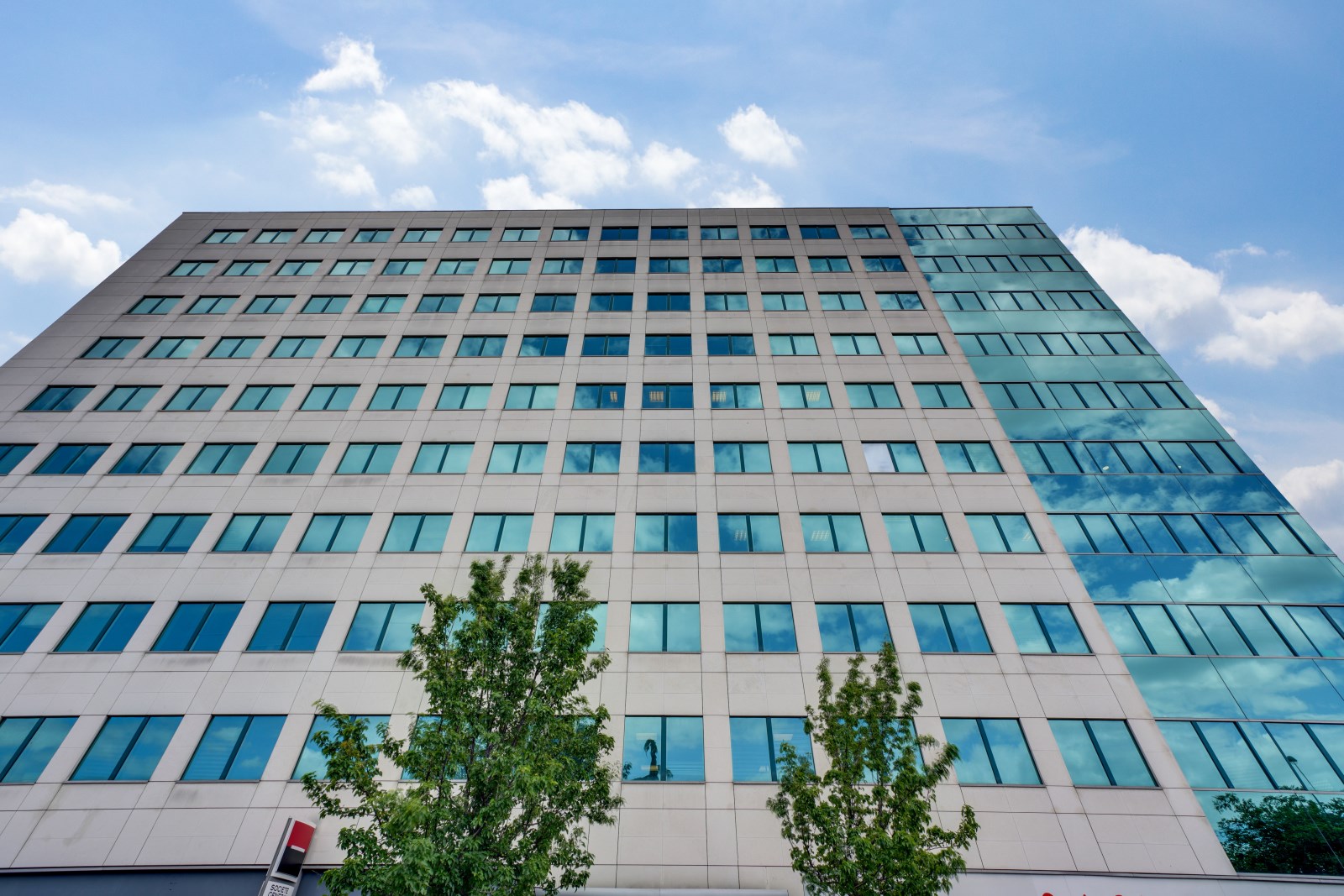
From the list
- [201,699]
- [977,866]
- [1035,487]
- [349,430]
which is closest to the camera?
[977,866]

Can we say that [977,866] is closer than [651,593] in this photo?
Yes

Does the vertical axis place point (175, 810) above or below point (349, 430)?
below

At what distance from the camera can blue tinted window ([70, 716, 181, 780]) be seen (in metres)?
18.2

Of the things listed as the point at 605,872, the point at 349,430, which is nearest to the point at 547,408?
the point at 349,430

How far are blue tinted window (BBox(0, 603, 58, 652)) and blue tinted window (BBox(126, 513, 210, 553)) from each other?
2952 mm

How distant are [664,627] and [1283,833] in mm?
18592

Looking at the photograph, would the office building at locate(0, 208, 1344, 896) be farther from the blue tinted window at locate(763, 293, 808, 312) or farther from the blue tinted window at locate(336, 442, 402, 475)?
the blue tinted window at locate(763, 293, 808, 312)

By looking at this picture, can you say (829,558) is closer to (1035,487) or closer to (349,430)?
(1035,487)

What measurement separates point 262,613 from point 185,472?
848cm

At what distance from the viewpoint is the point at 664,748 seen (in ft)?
61.9

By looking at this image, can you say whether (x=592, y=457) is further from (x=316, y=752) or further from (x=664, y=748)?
(x=316, y=752)

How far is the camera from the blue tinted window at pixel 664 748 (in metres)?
18.5

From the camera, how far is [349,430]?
88.4 feet

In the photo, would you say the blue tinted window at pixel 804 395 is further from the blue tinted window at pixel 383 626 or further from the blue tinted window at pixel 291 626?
the blue tinted window at pixel 291 626
